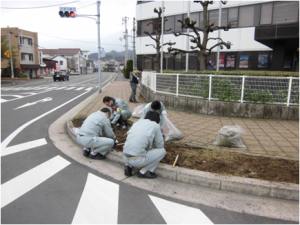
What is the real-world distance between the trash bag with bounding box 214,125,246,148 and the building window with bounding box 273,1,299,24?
683 inches

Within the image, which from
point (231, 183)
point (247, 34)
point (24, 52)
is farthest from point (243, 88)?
point (24, 52)

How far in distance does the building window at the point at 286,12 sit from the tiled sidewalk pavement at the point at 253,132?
47.4 feet

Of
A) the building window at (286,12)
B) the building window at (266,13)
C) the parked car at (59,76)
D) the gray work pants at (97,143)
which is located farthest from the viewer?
the parked car at (59,76)

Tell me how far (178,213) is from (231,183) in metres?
1.09

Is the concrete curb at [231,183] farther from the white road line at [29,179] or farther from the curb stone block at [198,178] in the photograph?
the white road line at [29,179]

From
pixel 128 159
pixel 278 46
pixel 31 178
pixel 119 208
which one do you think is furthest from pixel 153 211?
pixel 278 46

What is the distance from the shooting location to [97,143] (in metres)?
4.75

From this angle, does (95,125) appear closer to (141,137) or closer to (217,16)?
(141,137)

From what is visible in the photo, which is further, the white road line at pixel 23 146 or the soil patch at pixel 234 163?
the white road line at pixel 23 146

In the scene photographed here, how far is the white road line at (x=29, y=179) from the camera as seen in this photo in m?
3.46

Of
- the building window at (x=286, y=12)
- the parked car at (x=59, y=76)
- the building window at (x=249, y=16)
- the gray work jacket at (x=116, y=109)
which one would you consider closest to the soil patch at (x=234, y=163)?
the gray work jacket at (x=116, y=109)

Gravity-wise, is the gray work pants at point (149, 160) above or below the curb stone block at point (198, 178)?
above

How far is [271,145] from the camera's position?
A: 17.8ft

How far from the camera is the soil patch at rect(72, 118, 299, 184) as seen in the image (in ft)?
12.6
